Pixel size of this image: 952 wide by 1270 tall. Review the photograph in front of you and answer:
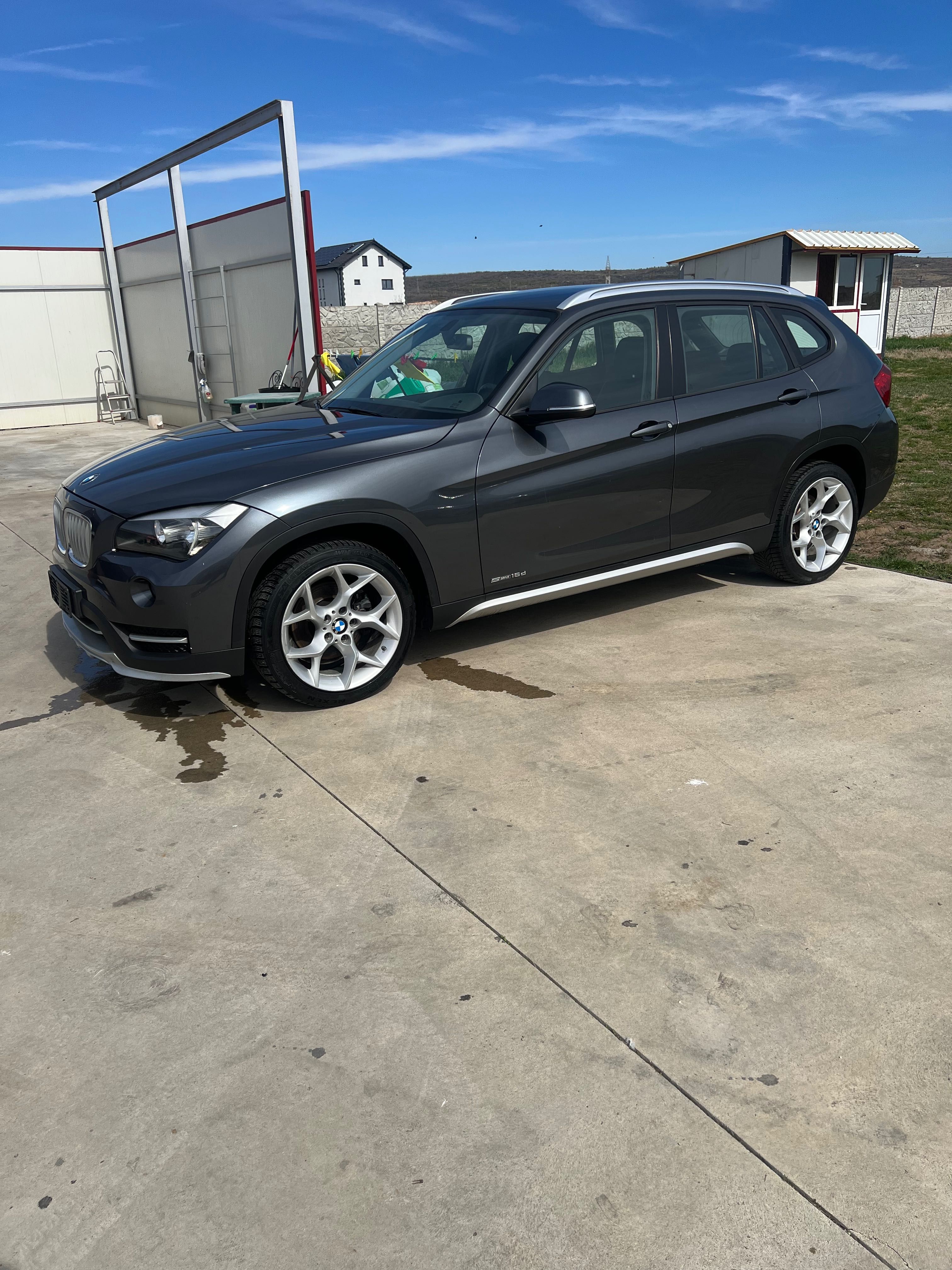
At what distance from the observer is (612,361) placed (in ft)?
16.1

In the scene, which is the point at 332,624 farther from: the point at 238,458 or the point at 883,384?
the point at 883,384

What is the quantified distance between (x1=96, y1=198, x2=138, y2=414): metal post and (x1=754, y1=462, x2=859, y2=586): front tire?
53.0ft

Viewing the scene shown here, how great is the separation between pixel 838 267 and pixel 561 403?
25.7 meters

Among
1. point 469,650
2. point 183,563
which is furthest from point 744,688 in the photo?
point 183,563

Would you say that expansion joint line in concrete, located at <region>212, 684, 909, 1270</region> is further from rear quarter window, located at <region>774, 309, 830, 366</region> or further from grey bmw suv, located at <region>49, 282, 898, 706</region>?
rear quarter window, located at <region>774, 309, 830, 366</region>

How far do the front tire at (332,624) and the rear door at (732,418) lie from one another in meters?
1.66

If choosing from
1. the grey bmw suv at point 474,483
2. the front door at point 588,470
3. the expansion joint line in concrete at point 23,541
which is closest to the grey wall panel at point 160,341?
the expansion joint line in concrete at point 23,541

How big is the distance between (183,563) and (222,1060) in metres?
2.12

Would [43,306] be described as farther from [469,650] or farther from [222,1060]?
[222,1060]

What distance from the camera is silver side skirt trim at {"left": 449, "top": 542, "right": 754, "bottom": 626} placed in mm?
4691

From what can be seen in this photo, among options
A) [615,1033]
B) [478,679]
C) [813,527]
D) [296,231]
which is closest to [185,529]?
[478,679]

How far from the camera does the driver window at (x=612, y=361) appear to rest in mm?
4754

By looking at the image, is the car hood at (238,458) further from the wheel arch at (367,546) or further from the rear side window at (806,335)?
the rear side window at (806,335)

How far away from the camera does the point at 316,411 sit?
5.11 metres
